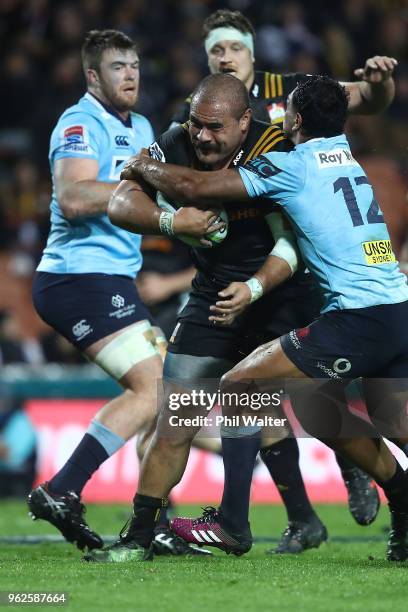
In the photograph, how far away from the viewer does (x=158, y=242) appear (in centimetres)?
917

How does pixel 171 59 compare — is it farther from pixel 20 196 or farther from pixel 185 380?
pixel 185 380

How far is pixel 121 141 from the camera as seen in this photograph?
7227 millimetres

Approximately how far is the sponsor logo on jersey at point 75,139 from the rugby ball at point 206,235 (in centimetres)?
118

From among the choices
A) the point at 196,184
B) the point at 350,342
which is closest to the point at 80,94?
the point at 196,184

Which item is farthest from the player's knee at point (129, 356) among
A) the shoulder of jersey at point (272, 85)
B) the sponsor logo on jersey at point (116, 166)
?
the shoulder of jersey at point (272, 85)

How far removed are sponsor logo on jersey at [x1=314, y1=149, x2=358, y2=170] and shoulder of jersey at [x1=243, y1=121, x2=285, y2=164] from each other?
37cm

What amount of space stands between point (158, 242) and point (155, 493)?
3563 mm

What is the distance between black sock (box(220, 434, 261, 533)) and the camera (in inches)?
237

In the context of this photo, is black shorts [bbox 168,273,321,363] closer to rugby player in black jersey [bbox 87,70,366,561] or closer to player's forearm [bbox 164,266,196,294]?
rugby player in black jersey [bbox 87,70,366,561]

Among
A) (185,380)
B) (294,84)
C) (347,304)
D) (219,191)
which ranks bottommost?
(185,380)

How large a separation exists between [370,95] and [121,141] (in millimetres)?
1560

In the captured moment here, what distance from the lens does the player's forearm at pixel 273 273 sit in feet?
18.9

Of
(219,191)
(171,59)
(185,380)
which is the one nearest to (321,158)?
(219,191)

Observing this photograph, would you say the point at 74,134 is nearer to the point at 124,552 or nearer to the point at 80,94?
the point at 124,552
